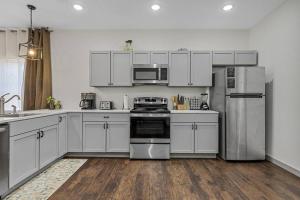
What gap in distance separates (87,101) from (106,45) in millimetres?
1332

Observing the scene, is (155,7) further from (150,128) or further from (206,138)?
(206,138)

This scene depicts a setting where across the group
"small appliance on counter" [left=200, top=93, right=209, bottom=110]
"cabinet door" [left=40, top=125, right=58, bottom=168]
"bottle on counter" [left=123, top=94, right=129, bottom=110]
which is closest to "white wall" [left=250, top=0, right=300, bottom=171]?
"small appliance on counter" [left=200, top=93, right=209, bottom=110]

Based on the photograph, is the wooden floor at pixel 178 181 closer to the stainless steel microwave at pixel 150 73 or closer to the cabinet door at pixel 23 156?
the cabinet door at pixel 23 156

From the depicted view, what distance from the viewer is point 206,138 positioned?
4.03 meters

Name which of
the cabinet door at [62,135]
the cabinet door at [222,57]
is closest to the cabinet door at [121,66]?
the cabinet door at [62,135]

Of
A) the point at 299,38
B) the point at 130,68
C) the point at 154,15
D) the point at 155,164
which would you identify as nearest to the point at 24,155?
the point at 155,164

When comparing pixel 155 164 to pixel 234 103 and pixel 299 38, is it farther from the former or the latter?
pixel 299 38

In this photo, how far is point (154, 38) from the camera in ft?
15.4

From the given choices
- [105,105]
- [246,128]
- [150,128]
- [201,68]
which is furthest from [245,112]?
[105,105]

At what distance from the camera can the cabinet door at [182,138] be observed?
402 cm

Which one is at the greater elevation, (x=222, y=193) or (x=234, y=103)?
(x=234, y=103)

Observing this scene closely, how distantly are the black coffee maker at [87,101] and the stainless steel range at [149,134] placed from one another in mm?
1090

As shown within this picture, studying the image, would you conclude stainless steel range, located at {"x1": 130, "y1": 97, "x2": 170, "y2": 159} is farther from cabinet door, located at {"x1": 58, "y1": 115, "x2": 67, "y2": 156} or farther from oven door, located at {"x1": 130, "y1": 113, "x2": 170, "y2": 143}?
cabinet door, located at {"x1": 58, "y1": 115, "x2": 67, "y2": 156}

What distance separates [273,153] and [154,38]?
3.30m
